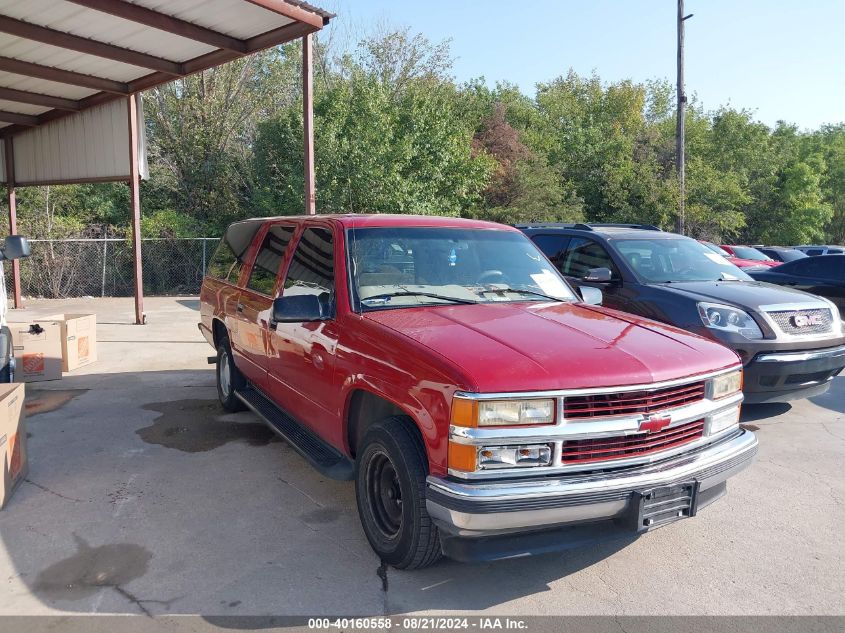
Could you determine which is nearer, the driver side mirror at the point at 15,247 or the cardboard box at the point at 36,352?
the driver side mirror at the point at 15,247

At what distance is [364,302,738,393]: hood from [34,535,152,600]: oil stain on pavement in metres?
1.89

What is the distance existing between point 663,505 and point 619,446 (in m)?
0.36

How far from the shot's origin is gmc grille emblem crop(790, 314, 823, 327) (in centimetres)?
620

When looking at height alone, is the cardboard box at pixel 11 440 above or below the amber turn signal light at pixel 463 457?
below

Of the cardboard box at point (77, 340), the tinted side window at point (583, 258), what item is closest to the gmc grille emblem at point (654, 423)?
the tinted side window at point (583, 258)

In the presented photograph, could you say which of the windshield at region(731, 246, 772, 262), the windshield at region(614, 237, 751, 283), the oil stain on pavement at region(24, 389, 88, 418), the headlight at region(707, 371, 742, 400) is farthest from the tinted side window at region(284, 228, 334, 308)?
the windshield at region(731, 246, 772, 262)

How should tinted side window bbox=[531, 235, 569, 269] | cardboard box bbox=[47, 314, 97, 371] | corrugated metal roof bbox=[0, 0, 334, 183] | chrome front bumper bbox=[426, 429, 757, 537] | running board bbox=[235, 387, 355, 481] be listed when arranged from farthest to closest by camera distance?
cardboard box bbox=[47, 314, 97, 371] → tinted side window bbox=[531, 235, 569, 269] → corrugated metal roof bbox=[0, 0, 334, 183] → running board bbox=[235, 387, 355, 481] → chrome front bumper bbox=[426, 429, 757, 537]

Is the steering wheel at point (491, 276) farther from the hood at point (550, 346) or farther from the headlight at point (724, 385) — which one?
the headlight at point (724, 385)

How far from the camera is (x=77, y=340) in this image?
8.82 metres

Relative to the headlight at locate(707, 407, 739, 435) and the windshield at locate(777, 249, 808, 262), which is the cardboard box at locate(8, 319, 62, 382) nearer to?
the headlight at locate(707, 407, 739, 435)

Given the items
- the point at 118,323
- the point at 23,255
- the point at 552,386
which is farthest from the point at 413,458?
the point at 118,323

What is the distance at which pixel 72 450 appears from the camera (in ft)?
18.2

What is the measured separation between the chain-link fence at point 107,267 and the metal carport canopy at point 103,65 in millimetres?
2700

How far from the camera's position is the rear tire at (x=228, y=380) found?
6.33 meters
